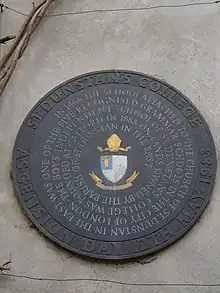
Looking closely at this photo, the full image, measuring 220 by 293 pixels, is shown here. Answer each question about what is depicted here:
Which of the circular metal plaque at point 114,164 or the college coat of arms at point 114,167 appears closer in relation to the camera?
the circular metal plaque at point 114,164

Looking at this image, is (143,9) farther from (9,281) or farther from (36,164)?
(9,281)

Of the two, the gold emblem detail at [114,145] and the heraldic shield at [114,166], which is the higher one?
the gold emblem detail at [114,145]

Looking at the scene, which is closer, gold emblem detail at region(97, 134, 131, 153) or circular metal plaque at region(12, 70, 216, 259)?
circular metal plaque at region(12, 70, 216, 259)

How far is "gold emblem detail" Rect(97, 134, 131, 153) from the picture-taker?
586cm

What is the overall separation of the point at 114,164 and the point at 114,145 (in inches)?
6.0

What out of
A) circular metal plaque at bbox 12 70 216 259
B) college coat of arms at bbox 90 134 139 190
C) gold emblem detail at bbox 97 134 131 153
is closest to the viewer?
circular metal plaque at bbox 12 70 216 259

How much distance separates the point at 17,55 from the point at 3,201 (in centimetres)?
118

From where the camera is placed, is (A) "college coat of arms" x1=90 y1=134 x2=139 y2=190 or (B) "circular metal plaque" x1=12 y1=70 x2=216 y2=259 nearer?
(B) "circular metal plaque" x1=12 y1=70 x2=216 y2=259

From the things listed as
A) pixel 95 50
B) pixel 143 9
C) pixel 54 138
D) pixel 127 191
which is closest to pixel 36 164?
pixel 54 138

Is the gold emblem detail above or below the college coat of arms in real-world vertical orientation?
above

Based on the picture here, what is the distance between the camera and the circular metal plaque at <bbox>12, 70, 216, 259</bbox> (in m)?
5.59

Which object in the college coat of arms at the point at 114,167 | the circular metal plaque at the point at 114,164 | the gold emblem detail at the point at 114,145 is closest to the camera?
the circular metal plaque at the point at 114,164

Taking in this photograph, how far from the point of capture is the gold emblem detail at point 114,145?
5.86 metres

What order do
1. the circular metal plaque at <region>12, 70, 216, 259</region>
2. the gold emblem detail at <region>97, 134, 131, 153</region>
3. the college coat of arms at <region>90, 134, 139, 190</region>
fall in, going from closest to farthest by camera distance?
the circular metal plaque at <region>12, 70, 216, 259</region> → the college coat of arms at <region>90, 134, 139, 190</region> → the gold emblem detail at <region>97, 134, 131, 153</region>
